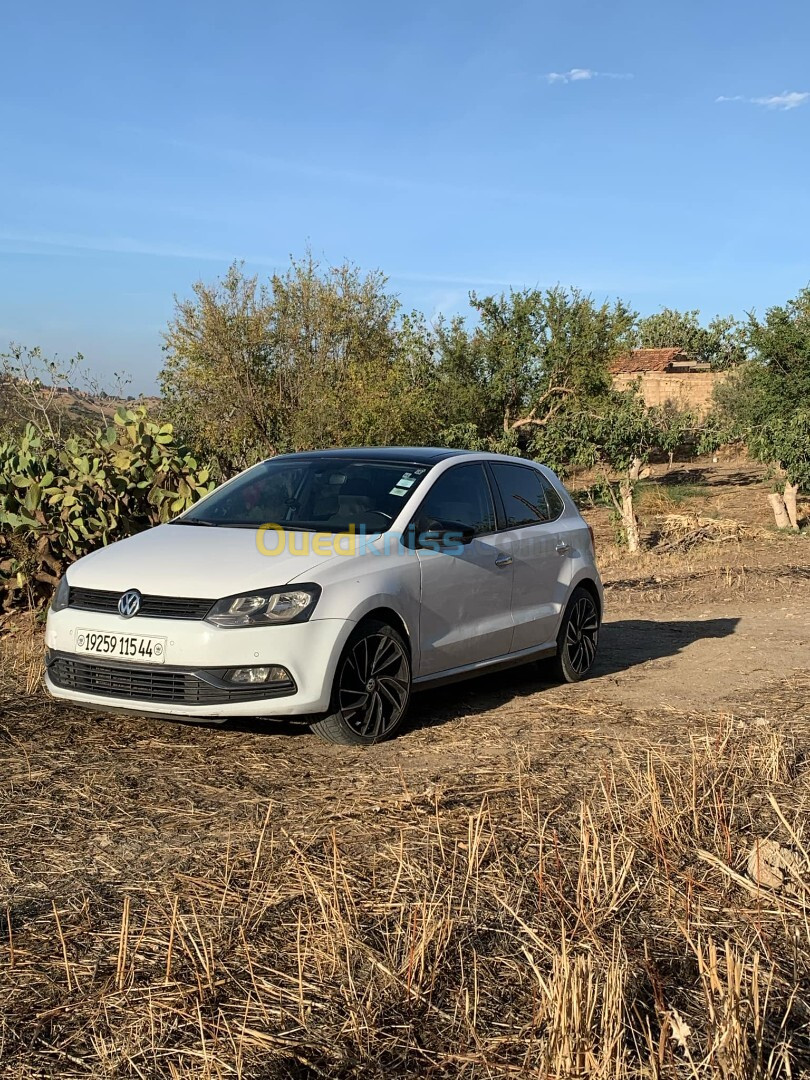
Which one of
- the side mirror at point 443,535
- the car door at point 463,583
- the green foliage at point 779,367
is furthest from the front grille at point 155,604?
the green foliage at point 779,367

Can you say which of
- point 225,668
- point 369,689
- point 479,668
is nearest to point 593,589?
point 479,668

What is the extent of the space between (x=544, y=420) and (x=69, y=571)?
22.8 m

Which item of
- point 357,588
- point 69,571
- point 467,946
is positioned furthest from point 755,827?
point 69,571

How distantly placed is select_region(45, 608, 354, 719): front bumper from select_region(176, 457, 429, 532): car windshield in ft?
3.32

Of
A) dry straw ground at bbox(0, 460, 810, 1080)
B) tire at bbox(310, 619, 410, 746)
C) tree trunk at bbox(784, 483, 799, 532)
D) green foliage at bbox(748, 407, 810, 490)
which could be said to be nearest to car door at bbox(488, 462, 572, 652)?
dry straw ground at bbox(0, 460, 810, 1080)

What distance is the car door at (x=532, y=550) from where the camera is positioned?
7.68 meters

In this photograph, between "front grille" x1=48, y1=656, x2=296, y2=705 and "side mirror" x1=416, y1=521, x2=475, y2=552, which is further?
"side mirror" x1=416, y1=521, x2=475, y2=552

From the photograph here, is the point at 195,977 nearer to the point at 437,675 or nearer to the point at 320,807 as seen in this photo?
the point at 320,807

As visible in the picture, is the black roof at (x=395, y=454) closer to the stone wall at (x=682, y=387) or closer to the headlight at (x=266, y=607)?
the headlight at (x=266, y=607)

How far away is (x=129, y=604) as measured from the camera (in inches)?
234

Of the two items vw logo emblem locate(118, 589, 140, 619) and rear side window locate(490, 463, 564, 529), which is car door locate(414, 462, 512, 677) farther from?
vw logo emblem locate(118, 589, 140, 619)

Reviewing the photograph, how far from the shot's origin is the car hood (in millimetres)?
5859

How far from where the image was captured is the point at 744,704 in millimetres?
7398

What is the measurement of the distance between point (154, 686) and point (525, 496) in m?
3.37
